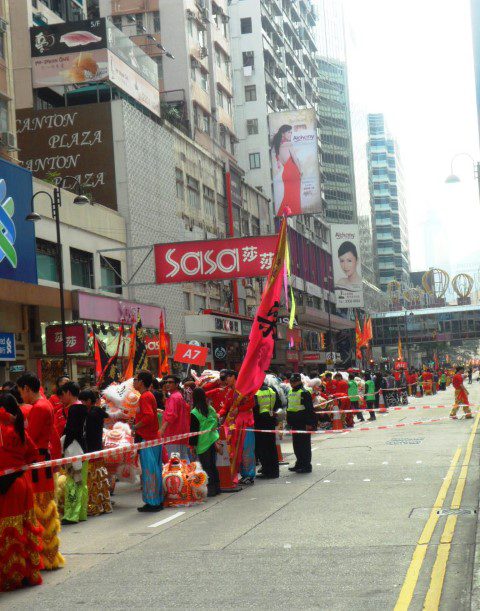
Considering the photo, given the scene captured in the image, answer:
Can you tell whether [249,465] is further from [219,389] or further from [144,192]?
[144,192]

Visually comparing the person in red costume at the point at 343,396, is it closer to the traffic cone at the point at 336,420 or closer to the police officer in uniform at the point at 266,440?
the traffic cone at the point at 336,420

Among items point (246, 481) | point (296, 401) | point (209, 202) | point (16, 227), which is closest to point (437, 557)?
point (246, 481)

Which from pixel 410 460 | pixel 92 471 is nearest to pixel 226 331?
pixel 410 460

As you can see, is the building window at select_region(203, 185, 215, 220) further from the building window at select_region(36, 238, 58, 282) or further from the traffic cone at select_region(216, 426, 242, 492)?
the traffic cone at select_region(216, 426, 242, 492)

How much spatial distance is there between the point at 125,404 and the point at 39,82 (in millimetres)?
A: 31136

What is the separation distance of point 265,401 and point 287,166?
5221cm

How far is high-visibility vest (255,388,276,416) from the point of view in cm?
1722

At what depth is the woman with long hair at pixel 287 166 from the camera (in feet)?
223

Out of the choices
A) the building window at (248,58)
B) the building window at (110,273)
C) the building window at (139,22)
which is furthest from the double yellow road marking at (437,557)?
the building window at (248,58)

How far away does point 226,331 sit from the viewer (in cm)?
5100

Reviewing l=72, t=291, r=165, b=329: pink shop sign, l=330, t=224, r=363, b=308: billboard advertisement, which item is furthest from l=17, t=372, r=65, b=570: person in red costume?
l=330, t=224, r=363, b=308: billboard advertisement

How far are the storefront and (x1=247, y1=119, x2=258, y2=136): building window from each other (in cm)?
2872

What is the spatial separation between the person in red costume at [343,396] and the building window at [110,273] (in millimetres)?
10780

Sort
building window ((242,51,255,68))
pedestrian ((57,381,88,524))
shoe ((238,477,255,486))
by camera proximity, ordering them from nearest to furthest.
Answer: pedestrian ((57,381,88,524)), shoe ((238,477,255,486)), building window ((242,51,255,68))
